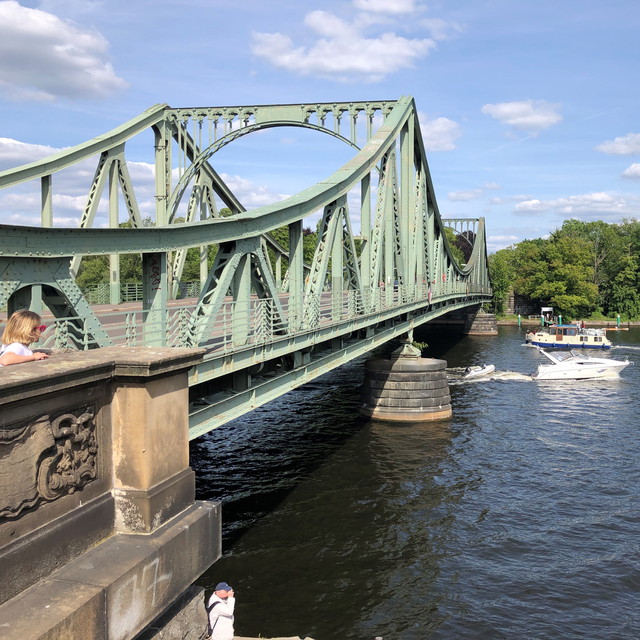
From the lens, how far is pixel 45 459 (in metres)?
4.00

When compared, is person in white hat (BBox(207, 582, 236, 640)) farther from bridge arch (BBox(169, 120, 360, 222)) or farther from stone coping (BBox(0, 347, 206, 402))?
bridge arch (BBox(169, 120, 360, 222))

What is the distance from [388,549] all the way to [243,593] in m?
3.95

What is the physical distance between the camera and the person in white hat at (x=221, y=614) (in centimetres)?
684

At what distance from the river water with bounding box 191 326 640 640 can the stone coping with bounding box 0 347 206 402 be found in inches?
322

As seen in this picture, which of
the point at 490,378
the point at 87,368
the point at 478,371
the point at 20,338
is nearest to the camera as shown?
the point at 87,368

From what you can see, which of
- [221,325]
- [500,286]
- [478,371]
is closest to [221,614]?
[221,325]

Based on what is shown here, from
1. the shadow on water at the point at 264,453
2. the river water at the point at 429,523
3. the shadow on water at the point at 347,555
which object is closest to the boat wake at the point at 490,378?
the river water at the point at 429,523

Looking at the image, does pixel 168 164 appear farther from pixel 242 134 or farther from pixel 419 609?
pixel 419 609

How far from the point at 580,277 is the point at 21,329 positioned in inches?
3388

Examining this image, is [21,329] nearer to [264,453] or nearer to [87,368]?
[87,368]

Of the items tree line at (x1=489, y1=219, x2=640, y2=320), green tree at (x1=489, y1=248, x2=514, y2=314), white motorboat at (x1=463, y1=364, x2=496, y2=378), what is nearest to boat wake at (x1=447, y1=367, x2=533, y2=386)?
A: white motorboat at (x1=463, y1=364, x2=496, y2=378)

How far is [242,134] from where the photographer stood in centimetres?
3156

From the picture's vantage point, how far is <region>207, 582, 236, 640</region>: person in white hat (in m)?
6.84

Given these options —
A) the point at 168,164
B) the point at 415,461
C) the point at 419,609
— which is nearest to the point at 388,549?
the point at 419,609
